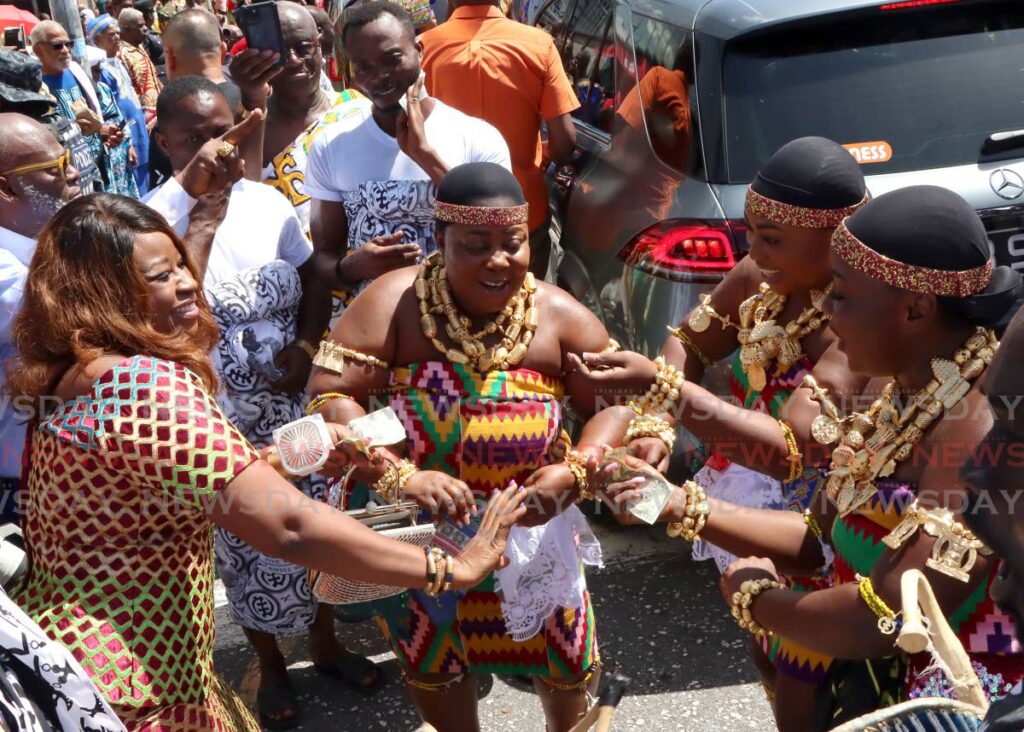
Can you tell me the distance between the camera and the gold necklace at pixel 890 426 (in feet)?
7.10

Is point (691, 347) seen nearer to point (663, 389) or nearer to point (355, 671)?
point (663, 389)

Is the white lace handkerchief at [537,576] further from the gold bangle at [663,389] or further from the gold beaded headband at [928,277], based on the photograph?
the gold beaded headband at [928,277]

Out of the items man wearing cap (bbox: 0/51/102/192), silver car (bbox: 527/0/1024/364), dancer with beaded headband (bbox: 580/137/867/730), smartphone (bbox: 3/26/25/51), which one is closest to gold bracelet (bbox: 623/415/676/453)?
dancer with beaded headband (bbox: 580/137/867/730)

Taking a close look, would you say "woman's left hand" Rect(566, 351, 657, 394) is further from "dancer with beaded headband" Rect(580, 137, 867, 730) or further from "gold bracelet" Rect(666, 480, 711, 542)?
"gold bracelet" Rect(666, 480, 711, 542)

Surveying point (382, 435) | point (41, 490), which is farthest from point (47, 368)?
point (382, 435)

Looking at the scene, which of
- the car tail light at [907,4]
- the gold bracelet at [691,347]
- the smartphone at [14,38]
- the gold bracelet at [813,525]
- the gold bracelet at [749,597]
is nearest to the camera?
the gold bracelet at [749,597]

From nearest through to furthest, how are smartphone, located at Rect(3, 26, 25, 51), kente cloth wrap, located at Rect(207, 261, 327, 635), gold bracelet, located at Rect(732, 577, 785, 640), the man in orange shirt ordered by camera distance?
gold bracelet, located at Rect(732, 577, 785, 640)
kente cloth wrap, located at Rect(207, 261, 327, 635)
the man in orange shirt
smartphone, located at Rect(3, 26, 25, 51)

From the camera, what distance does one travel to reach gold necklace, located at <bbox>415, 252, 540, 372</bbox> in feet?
9.73

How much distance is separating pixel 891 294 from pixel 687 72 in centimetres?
218

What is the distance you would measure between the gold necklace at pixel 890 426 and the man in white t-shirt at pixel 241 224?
6.54ft

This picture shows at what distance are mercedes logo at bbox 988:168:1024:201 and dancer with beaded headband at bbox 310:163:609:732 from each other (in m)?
1.68

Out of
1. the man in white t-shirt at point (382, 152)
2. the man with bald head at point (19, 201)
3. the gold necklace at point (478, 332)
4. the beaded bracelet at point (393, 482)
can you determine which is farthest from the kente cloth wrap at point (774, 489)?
the man with bald head at point (19, 201)

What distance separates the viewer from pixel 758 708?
371 centimetres

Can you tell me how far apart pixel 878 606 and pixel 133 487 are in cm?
143
